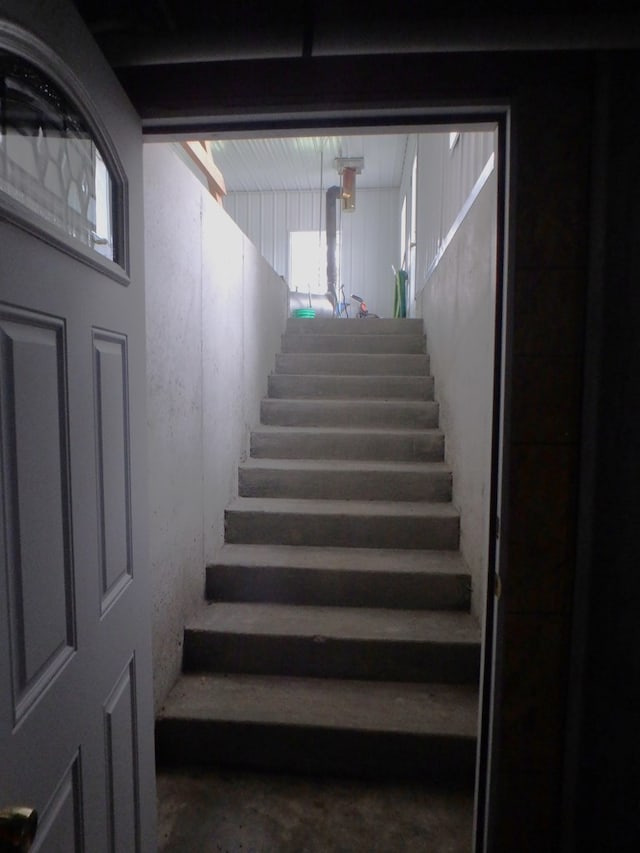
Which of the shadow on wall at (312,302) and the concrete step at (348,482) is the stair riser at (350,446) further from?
the shadow on wall at (312,302)

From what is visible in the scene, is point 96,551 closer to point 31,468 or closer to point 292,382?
point 31,468

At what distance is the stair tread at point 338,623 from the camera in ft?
6.63

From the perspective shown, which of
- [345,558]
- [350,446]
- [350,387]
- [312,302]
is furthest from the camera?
[312,302]

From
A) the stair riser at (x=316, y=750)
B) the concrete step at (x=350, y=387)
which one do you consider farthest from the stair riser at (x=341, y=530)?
the concrete step at (x=350, y=387)

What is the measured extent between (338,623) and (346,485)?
85 cm

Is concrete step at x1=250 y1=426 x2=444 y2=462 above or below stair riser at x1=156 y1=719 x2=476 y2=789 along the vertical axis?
above

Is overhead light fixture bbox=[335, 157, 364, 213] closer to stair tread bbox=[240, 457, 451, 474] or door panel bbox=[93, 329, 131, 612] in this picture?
stair tread bbox=[240, 457, 451, 474]

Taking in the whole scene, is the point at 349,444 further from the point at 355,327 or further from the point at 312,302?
the point at 312,302

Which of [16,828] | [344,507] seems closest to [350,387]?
[344,507]

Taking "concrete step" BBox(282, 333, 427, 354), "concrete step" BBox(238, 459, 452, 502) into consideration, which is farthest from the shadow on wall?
"concrete step" BBox(238, 459, 452, 502)

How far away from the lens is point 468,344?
2402 millimetres

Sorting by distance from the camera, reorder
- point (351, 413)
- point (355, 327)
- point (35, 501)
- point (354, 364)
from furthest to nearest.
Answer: point (355, 327)
point (354, 364)
point (351, 413)
point (35, 501)

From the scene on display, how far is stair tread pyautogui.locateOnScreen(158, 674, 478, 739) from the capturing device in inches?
69.1

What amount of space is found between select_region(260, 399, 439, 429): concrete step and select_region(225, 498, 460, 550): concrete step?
0.82 metres
